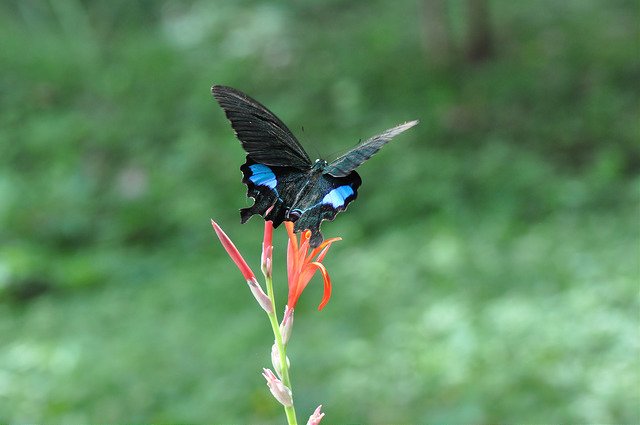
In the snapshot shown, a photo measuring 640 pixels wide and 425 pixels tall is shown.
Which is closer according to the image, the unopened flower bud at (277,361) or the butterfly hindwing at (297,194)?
the unopened flower bud at (277,361)

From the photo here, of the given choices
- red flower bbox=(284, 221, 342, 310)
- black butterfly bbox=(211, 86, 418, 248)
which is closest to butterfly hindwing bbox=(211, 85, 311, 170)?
black butterfly bbox=(211, 86, 418, 248)

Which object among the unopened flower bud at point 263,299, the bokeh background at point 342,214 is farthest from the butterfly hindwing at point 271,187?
the bokeh background at point 342,214

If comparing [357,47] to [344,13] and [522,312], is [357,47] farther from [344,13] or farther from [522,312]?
[522,312]

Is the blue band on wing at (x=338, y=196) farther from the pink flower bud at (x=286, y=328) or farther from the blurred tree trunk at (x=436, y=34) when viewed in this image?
the blurred tree trunk at (x=436, y=34)

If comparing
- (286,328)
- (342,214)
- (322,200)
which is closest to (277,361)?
(286,328)

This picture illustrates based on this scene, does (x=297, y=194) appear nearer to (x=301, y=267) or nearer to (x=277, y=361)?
(x=301, y=267)

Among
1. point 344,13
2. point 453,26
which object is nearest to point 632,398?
point 453,26

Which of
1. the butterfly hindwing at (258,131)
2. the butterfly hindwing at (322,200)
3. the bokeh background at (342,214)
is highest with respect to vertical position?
the bokeh background at (342,214)

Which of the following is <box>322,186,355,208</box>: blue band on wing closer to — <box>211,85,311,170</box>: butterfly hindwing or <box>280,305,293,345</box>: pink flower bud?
<box>211,85,311,170</box>: butterfly hindwing
